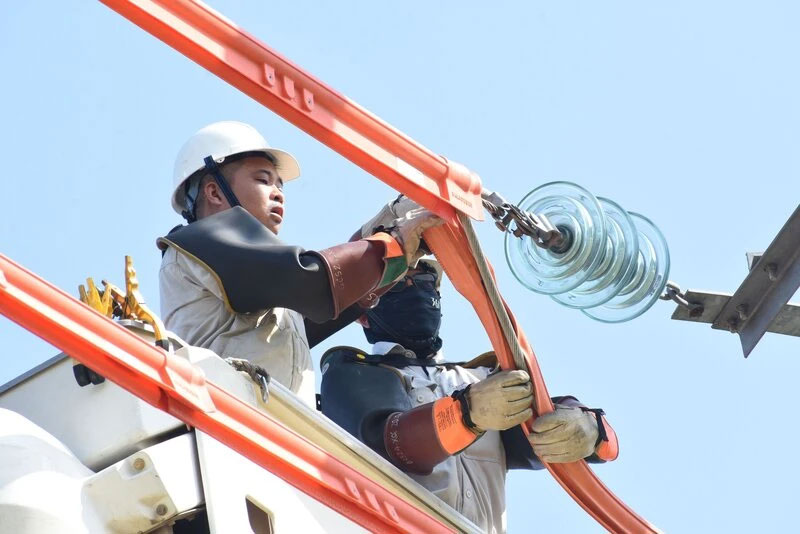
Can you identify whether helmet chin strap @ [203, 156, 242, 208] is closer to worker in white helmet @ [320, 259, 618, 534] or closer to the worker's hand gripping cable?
worker in white helmet @ [320, 259, 618, 534]

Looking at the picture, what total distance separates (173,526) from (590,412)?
224 cm

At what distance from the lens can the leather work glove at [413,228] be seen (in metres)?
6.09

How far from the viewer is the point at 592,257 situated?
6.00 meters

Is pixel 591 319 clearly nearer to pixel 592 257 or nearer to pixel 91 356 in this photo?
pixel 592 257

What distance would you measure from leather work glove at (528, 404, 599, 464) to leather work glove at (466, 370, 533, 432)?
0.31 feet

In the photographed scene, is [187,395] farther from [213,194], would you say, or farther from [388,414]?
→ [213,194]

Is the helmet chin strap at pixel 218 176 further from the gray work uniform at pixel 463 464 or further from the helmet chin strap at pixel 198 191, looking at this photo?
the gray work uniform at pixel 463 464

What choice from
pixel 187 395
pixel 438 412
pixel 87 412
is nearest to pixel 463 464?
pixel 438 412

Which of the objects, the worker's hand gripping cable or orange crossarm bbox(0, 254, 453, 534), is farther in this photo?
the worker's hand gripping cable

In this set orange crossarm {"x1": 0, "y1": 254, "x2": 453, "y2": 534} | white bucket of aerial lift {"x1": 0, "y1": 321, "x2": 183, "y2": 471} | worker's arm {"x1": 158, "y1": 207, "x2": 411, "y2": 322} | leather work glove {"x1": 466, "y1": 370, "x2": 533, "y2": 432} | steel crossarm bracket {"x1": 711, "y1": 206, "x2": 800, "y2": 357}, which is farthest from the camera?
steel crossarm bracket {"x1": 711, "y1": 206, "x2": 800, "y2": 357}

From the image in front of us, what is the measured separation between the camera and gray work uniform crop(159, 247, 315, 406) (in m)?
6.05

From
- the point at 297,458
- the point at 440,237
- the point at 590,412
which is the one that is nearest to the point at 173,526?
the point at 297,458

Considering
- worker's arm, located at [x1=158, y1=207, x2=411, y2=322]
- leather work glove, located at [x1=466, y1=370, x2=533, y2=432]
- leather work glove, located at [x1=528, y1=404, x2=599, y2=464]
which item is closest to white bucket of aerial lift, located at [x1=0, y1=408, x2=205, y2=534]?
worker's arm, located at [x1=158, y1=207, x2=411, y2=322]

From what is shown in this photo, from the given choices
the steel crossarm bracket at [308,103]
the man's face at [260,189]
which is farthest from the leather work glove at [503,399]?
the man's face at [260,189]
